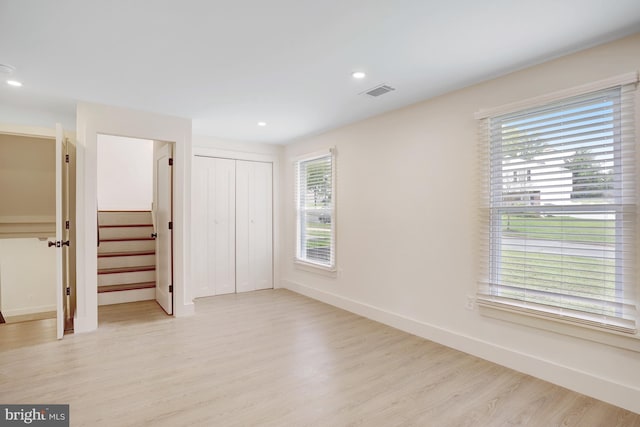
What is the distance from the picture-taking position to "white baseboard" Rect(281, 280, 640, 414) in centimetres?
211

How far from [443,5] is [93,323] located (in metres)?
4.19

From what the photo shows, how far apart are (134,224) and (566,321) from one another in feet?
18.8

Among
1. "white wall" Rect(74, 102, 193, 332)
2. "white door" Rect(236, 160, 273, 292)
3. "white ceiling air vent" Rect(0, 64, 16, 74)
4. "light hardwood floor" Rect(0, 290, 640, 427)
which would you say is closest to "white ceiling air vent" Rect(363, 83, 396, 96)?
"white wall" Rect(74, 102, 193, 332)

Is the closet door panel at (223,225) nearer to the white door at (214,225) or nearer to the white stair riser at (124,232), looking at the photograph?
the white door at (214,225)

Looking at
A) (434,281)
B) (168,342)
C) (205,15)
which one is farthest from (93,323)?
(434,281)

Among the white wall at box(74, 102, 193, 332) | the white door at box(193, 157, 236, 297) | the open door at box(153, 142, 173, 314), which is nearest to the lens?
the white wall at box(74, 102, 193, 332)

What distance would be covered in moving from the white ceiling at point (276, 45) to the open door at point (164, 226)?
888mm

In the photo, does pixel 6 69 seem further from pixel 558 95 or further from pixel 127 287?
pixel 558 95

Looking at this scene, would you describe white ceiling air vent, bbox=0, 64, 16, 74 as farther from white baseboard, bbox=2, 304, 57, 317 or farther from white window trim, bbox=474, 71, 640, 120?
white window trim, bbox=474, 71, 640, 120

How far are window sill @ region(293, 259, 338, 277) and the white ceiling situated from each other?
2.23 meters

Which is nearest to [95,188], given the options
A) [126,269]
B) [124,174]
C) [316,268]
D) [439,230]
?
[126,269]

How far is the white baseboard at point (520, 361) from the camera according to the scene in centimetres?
211

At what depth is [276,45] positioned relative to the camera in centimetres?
224

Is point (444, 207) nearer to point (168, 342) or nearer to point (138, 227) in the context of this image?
point (168, 342)
